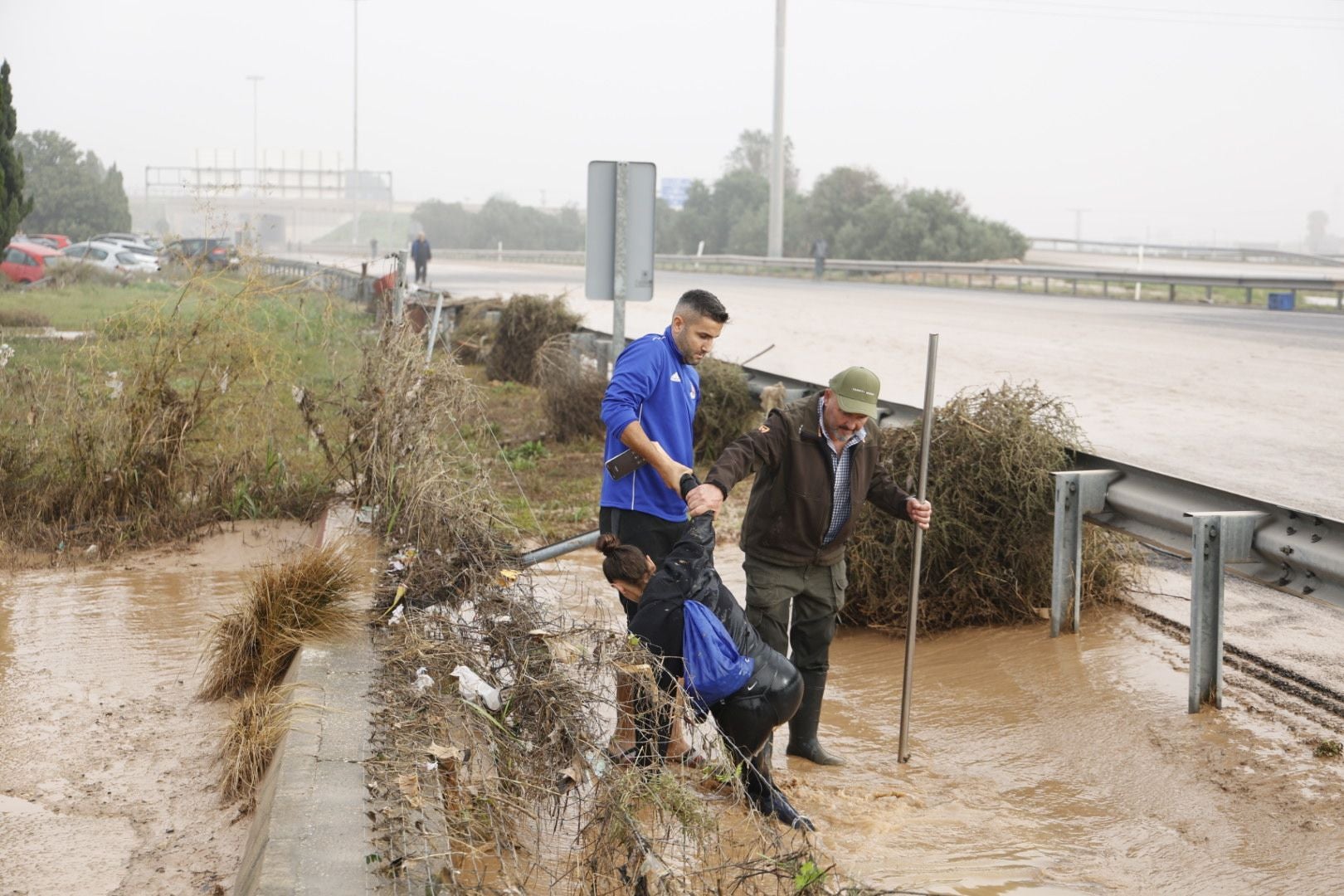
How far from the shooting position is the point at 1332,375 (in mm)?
16141

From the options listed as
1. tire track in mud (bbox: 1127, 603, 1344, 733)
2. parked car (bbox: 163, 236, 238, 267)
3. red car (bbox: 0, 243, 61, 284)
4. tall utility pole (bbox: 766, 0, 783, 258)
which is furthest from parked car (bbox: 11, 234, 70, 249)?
tire track in mud (bbox: 1127, 603, 1344, 733)

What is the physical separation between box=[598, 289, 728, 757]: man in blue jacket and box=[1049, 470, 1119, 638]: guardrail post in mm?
2658

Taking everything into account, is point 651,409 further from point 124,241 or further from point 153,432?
point 124,241

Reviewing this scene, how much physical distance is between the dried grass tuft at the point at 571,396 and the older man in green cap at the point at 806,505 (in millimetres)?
7994

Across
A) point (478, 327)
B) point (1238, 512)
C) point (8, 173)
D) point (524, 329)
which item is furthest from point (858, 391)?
point (8, 173)

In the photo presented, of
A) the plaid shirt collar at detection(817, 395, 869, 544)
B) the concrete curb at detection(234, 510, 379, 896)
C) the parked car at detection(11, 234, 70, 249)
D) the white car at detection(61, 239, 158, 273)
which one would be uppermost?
the parked car at detection(11, 234, 70, 249)

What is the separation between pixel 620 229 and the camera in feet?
32.0

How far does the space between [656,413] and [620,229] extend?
4.46 m

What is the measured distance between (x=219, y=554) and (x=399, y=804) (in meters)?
5.46

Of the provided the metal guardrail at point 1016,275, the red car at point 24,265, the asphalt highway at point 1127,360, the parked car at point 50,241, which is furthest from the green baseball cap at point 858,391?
the parked car at point 50,241

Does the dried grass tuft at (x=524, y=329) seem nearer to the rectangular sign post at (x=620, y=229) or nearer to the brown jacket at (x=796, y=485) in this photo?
the rectangular sign post at (x=620, y=229)

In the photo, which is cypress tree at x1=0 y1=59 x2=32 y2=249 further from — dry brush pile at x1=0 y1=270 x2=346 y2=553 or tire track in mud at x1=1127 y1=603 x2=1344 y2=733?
tire track in mud at x1=1127 y1=603 x2=1344 y2=733

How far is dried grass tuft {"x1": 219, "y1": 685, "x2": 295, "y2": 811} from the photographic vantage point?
5.04 meters

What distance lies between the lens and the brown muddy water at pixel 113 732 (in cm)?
460
